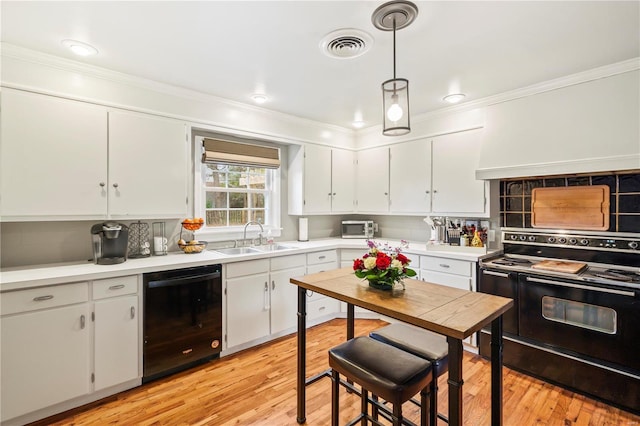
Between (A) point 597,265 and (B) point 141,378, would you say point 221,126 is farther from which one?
(A) point 597,265

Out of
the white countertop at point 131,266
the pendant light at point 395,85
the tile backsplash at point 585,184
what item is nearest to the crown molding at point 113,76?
the white countertop at point 131,266

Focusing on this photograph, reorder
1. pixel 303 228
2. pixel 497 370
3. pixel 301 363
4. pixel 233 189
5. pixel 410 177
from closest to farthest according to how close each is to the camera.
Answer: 1. pixel 497 370
2. pixel 301 363
3. pixel 233 189
4. pixel 410 177
5. pixel 303 228

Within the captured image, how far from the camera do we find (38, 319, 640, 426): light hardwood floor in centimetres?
202

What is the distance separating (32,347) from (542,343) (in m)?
3.71

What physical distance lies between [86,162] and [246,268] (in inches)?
61.5

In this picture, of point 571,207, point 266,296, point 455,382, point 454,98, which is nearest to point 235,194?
point 266,296

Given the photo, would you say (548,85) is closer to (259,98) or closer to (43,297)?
(259,98)

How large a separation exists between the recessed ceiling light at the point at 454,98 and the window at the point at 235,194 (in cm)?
220

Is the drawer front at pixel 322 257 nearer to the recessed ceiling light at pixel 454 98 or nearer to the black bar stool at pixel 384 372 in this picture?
the black bar stool at pixel 384 372

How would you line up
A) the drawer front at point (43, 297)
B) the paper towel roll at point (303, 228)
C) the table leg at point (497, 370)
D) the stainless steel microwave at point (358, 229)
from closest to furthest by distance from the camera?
the table leg at point (497, 370), the drawer front at point (43, 297), the paper towel roll at point (303, 228), the stainless steel microwave at point (358, 229)

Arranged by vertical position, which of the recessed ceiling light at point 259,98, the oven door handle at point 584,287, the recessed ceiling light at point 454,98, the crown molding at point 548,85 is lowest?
the oven door handle at point 584,287

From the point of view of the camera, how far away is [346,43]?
201cm

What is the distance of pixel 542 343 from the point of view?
8.12ft

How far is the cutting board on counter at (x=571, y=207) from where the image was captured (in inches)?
102
